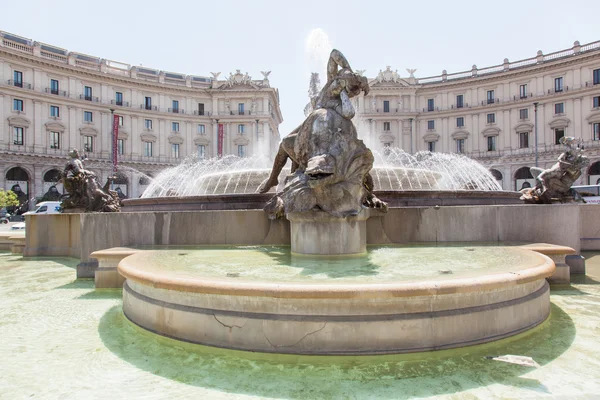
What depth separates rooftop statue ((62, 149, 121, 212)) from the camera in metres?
9.90

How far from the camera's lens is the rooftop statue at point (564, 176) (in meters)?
7.98

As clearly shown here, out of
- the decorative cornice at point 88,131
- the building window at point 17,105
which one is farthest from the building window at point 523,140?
the building window at point 17,105

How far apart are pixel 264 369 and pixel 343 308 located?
750 millimetres

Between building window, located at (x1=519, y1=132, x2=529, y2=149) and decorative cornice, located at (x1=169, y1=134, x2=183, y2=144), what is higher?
decorative cornice, located at (x1=169, y1=134, x2=183, y2=144)

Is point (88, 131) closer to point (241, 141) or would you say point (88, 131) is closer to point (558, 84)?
point (241, 141)

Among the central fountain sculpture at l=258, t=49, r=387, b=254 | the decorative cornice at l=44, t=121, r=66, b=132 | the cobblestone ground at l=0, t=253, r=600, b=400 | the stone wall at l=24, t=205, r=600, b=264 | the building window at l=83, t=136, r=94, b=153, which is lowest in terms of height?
the cobblestone ground at l=0, t=253, r=600, b=400

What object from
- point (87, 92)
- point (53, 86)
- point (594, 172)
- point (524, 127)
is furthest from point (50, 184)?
point (594, 172)

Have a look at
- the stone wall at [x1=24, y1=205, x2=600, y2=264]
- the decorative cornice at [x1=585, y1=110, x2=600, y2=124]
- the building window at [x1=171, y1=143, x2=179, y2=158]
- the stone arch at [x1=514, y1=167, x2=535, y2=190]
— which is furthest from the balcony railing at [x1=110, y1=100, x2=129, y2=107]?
the decorative cornice at [x1=585, y1=110, x2=600, y2=124]

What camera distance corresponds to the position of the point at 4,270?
25.0ft

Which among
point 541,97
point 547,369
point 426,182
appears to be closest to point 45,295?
point 547,369

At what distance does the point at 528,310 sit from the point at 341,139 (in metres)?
2.88

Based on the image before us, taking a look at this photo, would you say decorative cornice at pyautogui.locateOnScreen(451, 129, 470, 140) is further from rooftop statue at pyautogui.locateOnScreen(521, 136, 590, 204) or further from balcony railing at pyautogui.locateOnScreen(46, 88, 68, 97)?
balcony railing at pyautogui.locateOnScreen(46, 88, 68, 97)

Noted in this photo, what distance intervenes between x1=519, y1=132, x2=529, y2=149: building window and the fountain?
176ft

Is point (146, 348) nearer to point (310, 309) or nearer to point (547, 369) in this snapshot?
point (310, 309)
